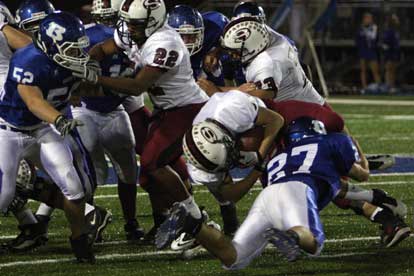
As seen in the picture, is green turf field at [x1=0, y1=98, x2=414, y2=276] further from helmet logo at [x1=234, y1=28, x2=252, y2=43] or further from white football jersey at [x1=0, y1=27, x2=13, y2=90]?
helmet logo at [x1=234, y1=28, x2=252, y2=43]

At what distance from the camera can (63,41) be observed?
5602mm

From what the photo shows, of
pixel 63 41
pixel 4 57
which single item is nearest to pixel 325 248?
pixel 63 41

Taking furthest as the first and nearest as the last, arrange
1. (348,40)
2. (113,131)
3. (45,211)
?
(348,40)
(113,131)
(45,211)

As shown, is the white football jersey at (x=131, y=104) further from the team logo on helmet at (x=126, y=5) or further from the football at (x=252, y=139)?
the football at (x=252, y=139)

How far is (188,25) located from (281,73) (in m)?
0.78

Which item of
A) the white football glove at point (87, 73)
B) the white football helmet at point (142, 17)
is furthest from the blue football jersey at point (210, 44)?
the white football glove at point (87, 73)

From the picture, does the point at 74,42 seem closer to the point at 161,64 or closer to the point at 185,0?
the point at 161,64

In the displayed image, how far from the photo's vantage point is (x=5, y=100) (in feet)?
19.2

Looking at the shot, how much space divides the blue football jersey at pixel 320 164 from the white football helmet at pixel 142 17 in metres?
1.20

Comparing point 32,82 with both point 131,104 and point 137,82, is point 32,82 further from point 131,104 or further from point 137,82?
point 131,104

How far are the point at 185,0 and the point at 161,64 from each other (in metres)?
9.50

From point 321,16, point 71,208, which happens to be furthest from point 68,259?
point 321,16

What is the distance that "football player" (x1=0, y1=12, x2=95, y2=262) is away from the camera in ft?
18.4

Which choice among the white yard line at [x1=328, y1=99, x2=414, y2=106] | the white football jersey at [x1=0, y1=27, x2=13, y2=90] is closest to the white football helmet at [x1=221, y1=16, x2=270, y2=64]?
the white football jersey at [x1=0, y1=27, x2=13, y2=90]
